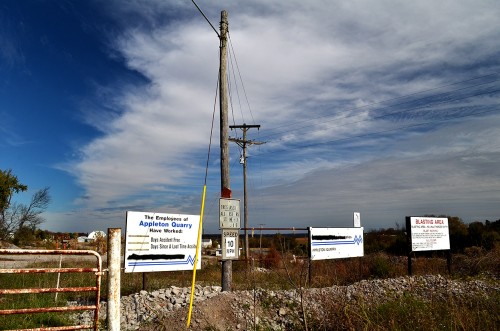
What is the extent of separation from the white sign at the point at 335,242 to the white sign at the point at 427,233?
2.19m

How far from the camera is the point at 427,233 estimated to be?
16.8 m

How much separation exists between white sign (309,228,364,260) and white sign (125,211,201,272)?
15.1 ft

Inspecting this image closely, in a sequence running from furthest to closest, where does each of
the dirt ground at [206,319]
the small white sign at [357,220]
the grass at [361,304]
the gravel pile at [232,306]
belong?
the small white sign at [357,220], the gravel pile at [232,306], the dirt ground at [206,319], the grass at [361,304]

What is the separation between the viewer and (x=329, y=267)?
16547 mm

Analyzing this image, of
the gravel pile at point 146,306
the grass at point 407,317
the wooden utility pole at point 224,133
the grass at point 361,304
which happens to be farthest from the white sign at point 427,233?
the gravel pile at point 146,306

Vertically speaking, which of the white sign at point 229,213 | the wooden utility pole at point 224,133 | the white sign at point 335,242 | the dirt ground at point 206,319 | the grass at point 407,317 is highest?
the wooden utility pole at point 224,133

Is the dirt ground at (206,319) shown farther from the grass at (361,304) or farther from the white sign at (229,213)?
the white sign at (229,213)

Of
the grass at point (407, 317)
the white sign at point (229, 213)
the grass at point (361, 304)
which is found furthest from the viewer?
the white sign at point (229, 213)

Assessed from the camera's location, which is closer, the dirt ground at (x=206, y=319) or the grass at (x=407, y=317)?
the grass at (x=407, y=317)

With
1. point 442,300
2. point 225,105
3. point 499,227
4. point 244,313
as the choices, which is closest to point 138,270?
point 244,313

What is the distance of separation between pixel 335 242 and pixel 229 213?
6.19 metres

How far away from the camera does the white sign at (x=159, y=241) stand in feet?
33.2

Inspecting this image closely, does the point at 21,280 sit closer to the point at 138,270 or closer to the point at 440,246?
the point at 138,270

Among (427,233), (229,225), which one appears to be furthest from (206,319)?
(427,233)
